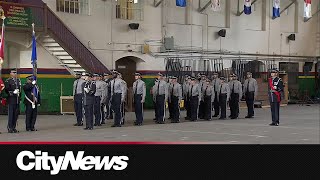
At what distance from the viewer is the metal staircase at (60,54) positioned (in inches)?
1022

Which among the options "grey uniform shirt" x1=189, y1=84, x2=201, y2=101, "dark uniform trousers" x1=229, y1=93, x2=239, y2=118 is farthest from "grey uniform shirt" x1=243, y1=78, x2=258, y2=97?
"grey uniform shirt" x1=189, y1=84, x2=201, y2=101

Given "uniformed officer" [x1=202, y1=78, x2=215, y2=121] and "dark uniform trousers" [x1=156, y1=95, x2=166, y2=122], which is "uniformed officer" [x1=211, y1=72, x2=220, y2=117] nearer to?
"uniformed officer" [x1=202, y1=78, x2=215, y2=121]

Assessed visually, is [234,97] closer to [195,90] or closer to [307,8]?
[195,90]

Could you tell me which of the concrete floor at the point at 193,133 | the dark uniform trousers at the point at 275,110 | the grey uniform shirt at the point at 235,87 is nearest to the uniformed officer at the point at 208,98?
the concrete floor at the point at 193,133

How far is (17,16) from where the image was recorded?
24.0m

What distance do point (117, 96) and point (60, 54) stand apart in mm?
8144

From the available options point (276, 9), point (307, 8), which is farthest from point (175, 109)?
point (307, 8)

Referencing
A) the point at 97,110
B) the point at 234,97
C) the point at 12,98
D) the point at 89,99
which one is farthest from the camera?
the point at 234,97

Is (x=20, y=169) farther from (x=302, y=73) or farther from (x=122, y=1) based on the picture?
(x=302, y=73)

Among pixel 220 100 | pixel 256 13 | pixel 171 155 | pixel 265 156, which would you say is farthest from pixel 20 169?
pixel 256 13

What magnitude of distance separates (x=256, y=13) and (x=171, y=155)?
99.5 feet

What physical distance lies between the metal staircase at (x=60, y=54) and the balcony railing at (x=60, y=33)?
37 cm

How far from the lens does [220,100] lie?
22.6 m

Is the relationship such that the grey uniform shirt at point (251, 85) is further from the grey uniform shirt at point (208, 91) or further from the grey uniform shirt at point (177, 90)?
the grey uniform shirt at point (177, 90)
